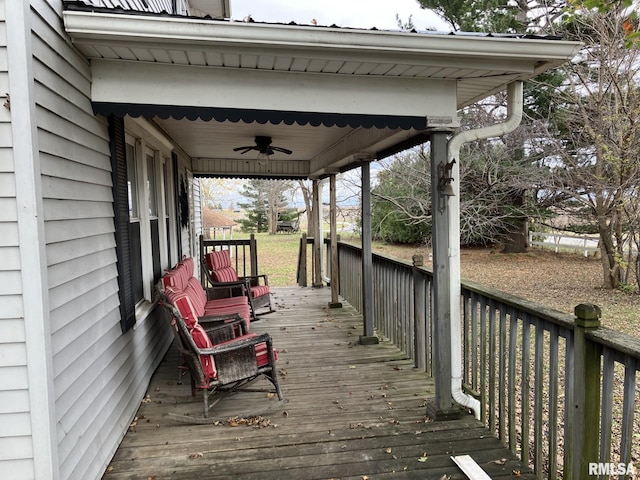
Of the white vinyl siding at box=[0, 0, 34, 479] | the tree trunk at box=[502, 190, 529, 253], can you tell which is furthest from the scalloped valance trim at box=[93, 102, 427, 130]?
the tree trunk at box=[502, 190, 529, 253]

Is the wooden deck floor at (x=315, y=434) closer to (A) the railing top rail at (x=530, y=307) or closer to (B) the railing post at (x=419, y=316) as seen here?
(B) the railing post at (x=419, y=316)

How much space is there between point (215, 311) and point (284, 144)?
253 cm

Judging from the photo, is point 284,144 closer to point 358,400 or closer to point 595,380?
point 358,400

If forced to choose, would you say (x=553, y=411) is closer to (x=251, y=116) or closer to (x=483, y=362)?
(x=483, y=362)

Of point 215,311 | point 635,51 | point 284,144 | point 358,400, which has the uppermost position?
point 635,51

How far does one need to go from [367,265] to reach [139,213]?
2552 mm

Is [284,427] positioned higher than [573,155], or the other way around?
[573,155]

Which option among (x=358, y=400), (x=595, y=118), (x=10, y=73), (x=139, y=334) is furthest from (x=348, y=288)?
(x=595, y=118)

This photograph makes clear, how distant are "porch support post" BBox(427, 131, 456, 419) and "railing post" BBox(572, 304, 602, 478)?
3.65 feet

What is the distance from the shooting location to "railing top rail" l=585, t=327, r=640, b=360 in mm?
1754

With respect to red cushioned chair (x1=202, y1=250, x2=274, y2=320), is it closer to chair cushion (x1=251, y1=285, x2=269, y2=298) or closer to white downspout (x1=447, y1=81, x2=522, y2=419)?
chair cushion (x1=251, y1=285, x2=269, y2=298)

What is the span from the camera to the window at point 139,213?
298 centimetres

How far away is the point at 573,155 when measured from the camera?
10.2 m

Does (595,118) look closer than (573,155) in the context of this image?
Yes
